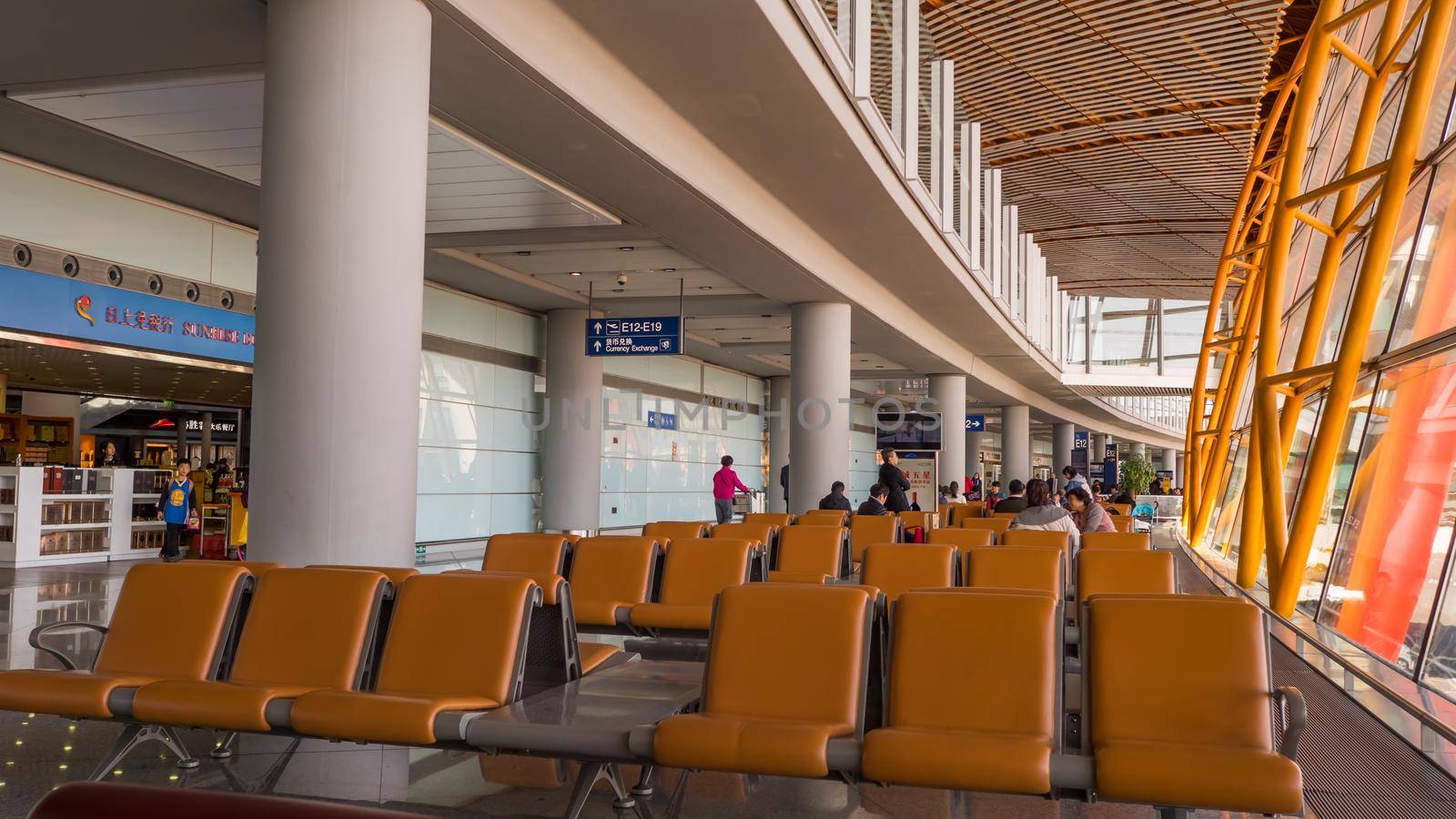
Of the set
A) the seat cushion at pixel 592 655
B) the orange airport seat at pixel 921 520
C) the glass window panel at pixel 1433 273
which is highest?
the glass window panel at pixel 1433 273

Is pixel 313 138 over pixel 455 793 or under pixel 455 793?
over

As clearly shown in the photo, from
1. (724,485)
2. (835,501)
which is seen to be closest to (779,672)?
(835,501)

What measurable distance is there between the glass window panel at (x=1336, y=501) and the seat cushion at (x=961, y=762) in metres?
5.96

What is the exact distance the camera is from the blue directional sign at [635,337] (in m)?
17.8

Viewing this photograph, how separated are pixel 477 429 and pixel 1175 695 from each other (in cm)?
1705

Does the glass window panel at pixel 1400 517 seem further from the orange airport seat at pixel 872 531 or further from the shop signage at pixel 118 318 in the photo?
the shop signage at pixel 118 318

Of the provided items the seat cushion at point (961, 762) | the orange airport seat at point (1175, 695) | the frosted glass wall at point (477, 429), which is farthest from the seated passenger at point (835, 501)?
the seat cushion at point (961, 762)

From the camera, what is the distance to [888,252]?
16.7 m

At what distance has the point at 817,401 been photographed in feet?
57.9

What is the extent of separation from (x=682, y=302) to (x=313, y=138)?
13.7 m

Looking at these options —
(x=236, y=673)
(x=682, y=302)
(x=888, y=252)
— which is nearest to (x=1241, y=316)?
(x=888, y=252)

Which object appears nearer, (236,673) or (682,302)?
(236,673)

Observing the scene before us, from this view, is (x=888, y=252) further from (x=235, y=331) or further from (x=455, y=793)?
(x=455, y=793)

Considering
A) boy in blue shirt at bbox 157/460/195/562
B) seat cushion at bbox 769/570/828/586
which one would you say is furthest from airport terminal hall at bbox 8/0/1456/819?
seat cushion at bbox 769/570/828/586
